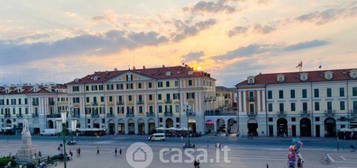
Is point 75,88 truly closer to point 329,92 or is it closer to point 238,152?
point 238,152

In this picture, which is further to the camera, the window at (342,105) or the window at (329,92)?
the window at (329,92)

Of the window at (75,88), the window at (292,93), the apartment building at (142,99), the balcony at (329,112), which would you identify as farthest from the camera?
the window at (75,88)

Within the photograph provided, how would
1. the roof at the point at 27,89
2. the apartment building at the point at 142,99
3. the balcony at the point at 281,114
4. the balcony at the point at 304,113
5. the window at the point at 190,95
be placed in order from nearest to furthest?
the balcony at the point at 304,113
the balcony at the point at 281,114
the window at the point at 190,95
the apartment building at the point at 142,99
the roof at the point at 27,89

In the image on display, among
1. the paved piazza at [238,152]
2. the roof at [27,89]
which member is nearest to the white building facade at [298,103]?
the paved piazza at [238,152]

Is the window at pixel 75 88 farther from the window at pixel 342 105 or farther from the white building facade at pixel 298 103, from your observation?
the window at pixel 342 105

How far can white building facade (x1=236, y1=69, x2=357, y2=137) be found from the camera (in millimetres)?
54656

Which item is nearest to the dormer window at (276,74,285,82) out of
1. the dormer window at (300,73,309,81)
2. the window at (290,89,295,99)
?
the window at (290,89,295,99)

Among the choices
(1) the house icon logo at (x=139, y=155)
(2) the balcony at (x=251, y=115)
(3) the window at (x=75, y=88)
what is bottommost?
(1) the house icon logo at (x=139, y=155)

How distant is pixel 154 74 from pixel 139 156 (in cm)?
2823

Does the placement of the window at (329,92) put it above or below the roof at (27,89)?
below

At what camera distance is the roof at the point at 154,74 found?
66750 mm

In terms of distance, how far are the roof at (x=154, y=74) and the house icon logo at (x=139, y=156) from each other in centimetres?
1877

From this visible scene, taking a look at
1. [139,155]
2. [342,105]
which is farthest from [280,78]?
[139,155]

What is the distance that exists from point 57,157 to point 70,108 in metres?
33.1
